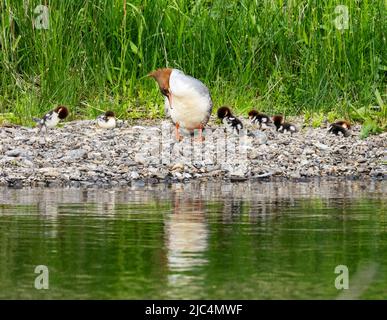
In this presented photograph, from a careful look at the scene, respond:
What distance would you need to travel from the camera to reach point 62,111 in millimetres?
16375

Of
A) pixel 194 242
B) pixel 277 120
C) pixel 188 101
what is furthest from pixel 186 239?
pixel 277 120

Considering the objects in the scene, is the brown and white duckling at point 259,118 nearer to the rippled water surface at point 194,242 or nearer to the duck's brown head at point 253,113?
the duck's brown head at point 253,113

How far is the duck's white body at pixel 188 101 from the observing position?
51.6 ft

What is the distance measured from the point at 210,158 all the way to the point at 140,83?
331 centimetres

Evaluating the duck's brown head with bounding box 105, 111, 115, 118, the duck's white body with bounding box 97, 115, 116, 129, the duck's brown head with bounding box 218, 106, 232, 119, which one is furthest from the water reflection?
the duck's brown head with bounding box 105, 111, 115, 118

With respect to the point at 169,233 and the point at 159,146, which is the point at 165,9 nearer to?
the point at 159,146

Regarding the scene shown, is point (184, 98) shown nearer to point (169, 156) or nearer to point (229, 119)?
point (229, 119)

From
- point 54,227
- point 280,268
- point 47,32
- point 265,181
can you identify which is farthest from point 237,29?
point 280,268

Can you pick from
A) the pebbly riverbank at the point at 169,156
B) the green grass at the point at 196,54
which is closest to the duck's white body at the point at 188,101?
the pebbly riverbank at the point at 169,156

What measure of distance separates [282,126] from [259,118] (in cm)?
33

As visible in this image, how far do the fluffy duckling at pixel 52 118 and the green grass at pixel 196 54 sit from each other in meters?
0.63

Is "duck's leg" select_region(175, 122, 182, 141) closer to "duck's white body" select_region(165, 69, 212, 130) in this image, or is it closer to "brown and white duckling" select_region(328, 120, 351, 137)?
"duck's white body" select_region(165, 69, 212, 130)

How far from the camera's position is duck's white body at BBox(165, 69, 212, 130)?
15.7m

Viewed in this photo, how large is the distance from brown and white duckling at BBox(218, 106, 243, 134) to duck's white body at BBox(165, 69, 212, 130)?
291mm
